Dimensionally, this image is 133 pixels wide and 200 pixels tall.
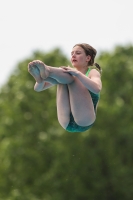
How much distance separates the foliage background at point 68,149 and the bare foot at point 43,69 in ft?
70.4

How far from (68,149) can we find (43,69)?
73.7ft

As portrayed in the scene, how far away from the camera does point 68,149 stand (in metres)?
31.3

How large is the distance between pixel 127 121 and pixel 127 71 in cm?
307

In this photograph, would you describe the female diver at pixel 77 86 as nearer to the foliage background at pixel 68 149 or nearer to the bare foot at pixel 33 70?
the bare foot at pixel 33 70

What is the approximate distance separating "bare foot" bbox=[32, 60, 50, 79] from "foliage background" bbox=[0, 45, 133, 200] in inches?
845

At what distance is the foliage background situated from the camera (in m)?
30.8

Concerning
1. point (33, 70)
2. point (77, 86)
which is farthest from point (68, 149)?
point (33, 70)

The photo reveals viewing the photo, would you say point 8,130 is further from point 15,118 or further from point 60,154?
point 60,154

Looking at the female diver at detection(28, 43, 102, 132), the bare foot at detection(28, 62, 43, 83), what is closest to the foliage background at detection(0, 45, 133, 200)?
the female diver at detection(28, 43, 102, 132)

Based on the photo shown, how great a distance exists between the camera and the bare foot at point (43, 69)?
8.86m

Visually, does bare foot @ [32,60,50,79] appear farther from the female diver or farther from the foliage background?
the foliage background

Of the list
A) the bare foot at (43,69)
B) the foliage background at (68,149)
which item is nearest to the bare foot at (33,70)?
the bare foot at (43,69)

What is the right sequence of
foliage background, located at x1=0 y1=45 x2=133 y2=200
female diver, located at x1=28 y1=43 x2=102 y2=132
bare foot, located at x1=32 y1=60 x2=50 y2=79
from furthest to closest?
1. foliage background, located at x1=0 y1=45 x2=133 y2=200
2. female diver, located at x1=28 y1=43 x2=102 y2=132
3. bare foot, located at x1=32 y1=60 x2=50 y2=79

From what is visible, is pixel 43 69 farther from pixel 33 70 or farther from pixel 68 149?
pixel 68 149
